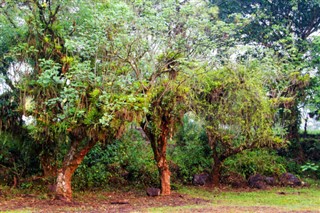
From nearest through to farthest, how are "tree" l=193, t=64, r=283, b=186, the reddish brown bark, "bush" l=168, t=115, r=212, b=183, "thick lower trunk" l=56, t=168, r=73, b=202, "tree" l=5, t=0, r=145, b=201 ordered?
"tree" l=5, t=0, r=145, b=201
"thick lower trunk" l=56, t=168, r=73, b=202
"tree" l=193, t=64, r=283, b=186
the reddish brown bark
"bush" l=168, t=115, r=212, b=183

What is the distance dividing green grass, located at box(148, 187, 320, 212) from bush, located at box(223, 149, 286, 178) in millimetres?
1482

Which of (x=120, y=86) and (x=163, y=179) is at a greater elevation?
(x=120, y=86)

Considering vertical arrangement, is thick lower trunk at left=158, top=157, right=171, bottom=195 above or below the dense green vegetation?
below

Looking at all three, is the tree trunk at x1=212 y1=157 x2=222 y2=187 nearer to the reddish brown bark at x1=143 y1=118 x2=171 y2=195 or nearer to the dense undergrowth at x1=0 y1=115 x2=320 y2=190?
the dense undergrowth at x1=0 y1=115 x2=320 y2=190

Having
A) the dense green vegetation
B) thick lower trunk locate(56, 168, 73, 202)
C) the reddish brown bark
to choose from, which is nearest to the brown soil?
thick lower trunk locate(56, 168, 73, 202)

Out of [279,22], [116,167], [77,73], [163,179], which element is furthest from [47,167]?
[279,22]

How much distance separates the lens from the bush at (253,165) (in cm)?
1366

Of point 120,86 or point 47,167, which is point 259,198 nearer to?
point 120,86

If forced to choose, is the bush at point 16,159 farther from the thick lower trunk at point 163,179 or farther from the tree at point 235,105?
the tree at point 235,105

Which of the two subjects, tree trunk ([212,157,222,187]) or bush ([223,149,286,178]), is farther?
bush ([223,149,286,178])

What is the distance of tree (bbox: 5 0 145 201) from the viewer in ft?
24.4

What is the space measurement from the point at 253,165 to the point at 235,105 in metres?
4.80

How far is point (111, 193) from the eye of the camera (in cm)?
1078

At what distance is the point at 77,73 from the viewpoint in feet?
24.1
